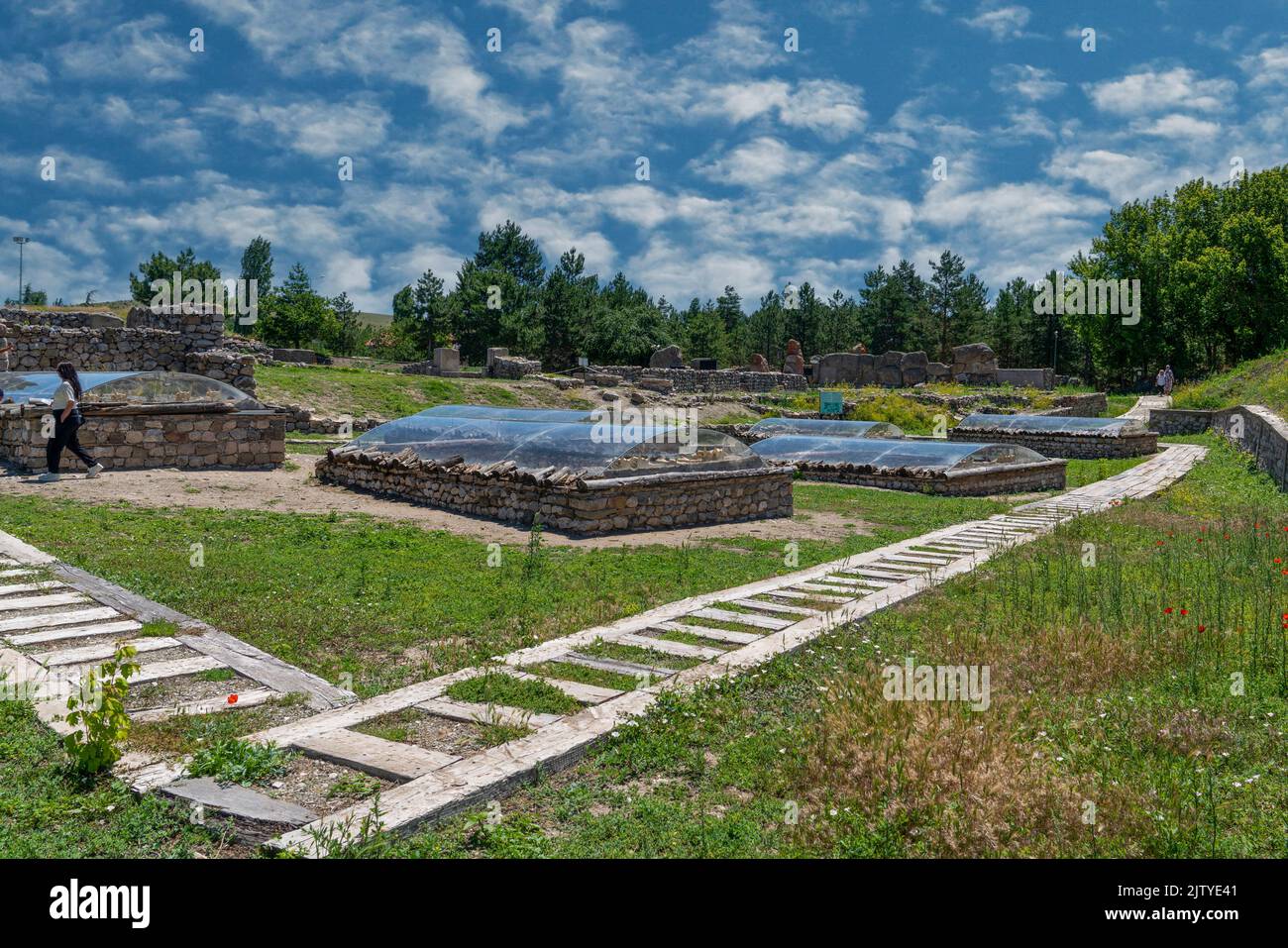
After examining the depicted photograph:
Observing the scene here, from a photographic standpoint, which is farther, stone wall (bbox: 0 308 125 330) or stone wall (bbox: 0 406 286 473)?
stone wall (bbox: 0 308 125 330)

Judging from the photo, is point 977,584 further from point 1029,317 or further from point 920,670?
point 1029,317

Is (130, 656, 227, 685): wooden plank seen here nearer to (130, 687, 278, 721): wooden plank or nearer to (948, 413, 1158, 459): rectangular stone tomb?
(130, 687, 278, 721): wooden plank

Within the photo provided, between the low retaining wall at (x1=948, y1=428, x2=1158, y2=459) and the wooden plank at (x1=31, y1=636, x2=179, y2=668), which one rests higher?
the low retaining wall at (x1=948, y1=428, x2=1158, y2=459)

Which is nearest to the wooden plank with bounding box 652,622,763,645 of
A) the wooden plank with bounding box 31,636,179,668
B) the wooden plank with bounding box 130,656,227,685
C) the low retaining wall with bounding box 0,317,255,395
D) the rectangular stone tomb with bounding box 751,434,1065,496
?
the wooden plank with bounding box 130,656,227,685

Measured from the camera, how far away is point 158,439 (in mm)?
15211

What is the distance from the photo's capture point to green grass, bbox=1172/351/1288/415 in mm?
24297

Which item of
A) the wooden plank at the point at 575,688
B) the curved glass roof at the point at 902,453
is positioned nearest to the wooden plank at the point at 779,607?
the wooden plank at the point at 575,688

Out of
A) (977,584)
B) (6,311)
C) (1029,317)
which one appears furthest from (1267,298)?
(6,311)

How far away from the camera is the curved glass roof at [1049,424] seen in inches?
955

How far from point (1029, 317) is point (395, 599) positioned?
5959 centimetres

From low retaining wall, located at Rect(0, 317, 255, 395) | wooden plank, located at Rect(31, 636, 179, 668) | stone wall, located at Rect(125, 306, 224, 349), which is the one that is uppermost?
stone wall, located at Rect(125, 306, 224, 349)

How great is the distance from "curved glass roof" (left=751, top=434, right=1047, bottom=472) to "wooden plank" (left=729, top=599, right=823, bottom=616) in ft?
28.9

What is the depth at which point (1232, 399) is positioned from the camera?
2758 cm

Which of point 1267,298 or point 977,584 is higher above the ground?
point 1267,298
